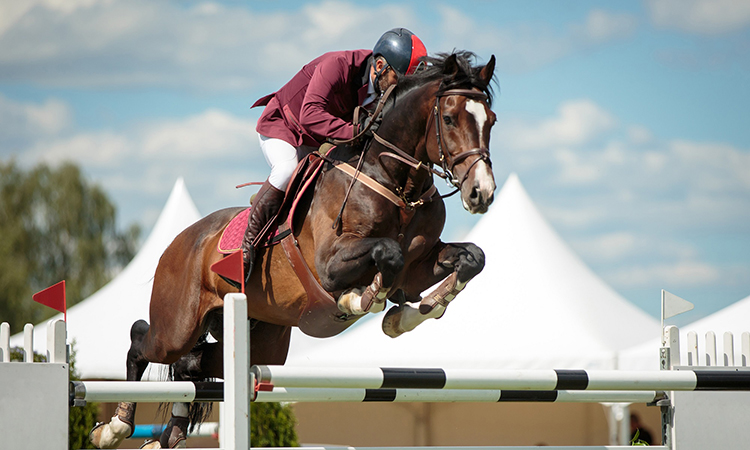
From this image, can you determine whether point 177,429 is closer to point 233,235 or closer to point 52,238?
point 233,235

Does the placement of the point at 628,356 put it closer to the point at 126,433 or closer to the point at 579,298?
the point at 579,298

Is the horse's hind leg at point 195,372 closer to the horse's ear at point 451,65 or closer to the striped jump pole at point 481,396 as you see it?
the striped jump pole at point 481,396

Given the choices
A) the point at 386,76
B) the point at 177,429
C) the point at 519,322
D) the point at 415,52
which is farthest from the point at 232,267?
the point at 519,322

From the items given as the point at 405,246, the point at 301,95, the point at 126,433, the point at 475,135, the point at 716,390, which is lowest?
the point at 126,433

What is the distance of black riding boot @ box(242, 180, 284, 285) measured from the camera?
4086 mm

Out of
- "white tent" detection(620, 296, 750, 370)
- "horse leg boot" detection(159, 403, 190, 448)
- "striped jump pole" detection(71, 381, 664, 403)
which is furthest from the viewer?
"white tent" detection(620, 296, 750, 370)

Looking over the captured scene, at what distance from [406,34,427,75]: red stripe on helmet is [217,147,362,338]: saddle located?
581 mm

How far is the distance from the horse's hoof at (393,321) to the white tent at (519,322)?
4.70m

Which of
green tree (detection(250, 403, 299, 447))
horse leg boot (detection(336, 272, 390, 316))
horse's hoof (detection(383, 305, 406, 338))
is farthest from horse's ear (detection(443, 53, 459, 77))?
green tree (detection(250, 403, 299, 447))

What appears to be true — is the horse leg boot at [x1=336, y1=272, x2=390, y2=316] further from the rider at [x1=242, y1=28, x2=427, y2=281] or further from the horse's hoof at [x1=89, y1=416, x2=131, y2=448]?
the horse's hoof at [x1=89, y1=416, x2=131, y2=448]

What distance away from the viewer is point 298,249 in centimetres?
404

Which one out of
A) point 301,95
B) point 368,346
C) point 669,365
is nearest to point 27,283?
point 368,346

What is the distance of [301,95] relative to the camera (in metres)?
4.19

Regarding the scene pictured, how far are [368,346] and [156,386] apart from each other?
593 centimetres
